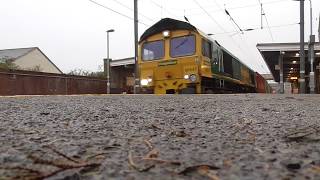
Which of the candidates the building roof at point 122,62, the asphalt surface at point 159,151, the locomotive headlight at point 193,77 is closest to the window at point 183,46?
the locomotive headlight at point 193,77

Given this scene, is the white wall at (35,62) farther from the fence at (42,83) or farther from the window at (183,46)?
the window at (183,46)

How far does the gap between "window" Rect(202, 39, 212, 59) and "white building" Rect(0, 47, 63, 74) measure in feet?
123

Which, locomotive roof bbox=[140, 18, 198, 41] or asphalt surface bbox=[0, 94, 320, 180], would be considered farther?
locomotive roof bbox=[140, 18, 198, 41]

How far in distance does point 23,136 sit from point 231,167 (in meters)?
1.64

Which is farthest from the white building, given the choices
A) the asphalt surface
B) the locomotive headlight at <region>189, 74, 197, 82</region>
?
the asphalt surface

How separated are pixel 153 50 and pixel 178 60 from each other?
4.91 feet

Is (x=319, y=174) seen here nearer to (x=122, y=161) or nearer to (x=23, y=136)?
(x=122, y=161)

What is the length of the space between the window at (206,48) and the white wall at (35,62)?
38.7 meters

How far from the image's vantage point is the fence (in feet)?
78.5

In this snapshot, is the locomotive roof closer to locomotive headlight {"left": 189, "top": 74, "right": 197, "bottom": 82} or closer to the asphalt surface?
locomotive headlight {"left": 189, "top": 74, "right": 197, "bottom": 82}

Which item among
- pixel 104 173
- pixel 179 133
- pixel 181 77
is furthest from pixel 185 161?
pixel 181 77

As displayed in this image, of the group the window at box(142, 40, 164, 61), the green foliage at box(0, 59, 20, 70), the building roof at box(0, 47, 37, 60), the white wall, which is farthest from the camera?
the building roof at box(0, 47, 37, 60)

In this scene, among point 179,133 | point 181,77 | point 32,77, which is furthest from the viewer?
point 32,77

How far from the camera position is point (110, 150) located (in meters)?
2.47
